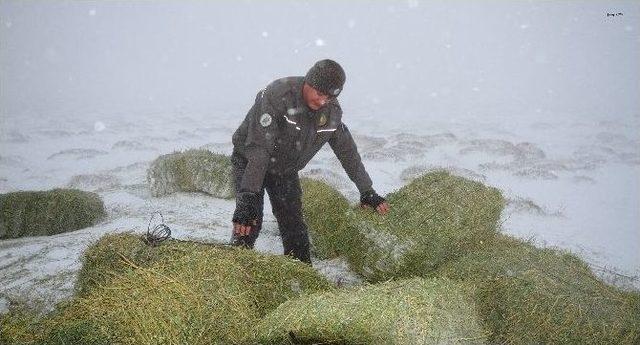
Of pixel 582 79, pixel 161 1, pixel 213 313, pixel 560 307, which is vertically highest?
pixel 161 1

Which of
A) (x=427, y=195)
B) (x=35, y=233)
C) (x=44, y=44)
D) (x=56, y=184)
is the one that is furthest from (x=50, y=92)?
(x=427, y=195)

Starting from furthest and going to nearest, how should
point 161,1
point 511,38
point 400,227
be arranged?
point 161,1 → point 511,38 → point 400,227

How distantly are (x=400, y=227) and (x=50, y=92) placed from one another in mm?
67754

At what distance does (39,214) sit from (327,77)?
7.73m

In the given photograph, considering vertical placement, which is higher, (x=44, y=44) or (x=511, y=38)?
(x=44, y=44)

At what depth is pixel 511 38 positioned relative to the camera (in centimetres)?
Answer: 11069

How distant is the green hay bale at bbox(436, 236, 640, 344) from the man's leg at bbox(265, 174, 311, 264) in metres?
1.88

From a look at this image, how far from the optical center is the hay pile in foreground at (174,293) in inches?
95.9

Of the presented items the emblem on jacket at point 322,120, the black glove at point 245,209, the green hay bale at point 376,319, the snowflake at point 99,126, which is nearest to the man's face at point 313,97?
the emblem on jacket at point 322,120

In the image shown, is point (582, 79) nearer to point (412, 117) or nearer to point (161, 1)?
point (412, 117)

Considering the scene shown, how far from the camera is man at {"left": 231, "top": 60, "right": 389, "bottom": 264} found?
4316 mm

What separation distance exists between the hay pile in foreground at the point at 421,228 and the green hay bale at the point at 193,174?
493 cm

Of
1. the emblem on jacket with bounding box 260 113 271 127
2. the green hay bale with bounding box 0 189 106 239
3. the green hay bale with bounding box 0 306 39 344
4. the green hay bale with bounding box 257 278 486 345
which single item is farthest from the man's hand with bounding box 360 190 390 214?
the green hay bale with bounding box 0 189 106 239

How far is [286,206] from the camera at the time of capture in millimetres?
5070
